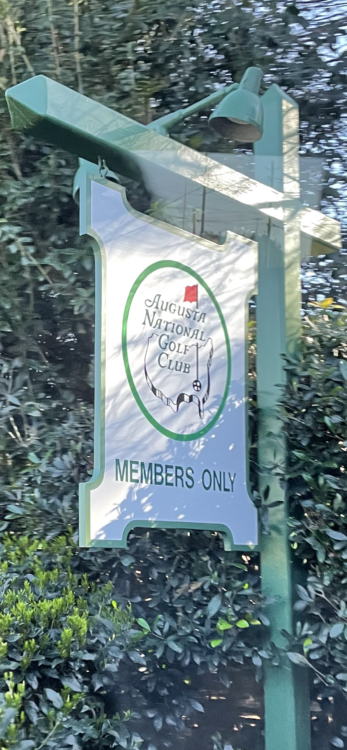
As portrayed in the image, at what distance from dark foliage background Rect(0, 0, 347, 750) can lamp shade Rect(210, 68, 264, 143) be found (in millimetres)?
820

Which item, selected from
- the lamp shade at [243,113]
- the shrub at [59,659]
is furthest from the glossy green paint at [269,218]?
the shrub at [59,659]

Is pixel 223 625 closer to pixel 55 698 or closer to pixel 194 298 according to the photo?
pixel 55 698

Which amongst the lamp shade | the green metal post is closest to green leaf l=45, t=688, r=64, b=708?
the green metal post

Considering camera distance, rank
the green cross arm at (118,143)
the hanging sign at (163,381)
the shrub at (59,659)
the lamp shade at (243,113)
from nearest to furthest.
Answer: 1. the shrub at (59,659)
2. the hanging sign at (163,381)
3. the green cross arm at (118,143)
4. the lamp shade at (243,113)

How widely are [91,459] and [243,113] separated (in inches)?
59.8

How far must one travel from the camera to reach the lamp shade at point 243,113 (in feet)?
9.57

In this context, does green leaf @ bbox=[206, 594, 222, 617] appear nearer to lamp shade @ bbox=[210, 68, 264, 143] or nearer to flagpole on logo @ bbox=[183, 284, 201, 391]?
flagpole on logo @ bbox=[183, 284, 201, 391]

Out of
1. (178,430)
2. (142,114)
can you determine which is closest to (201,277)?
(178,430)

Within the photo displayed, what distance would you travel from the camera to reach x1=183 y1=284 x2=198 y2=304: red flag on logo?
2713 mm

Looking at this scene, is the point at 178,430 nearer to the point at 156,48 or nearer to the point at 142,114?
the point at 142,114

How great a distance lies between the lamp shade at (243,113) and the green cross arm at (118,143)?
155 millimetres

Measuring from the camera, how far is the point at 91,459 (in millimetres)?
3264

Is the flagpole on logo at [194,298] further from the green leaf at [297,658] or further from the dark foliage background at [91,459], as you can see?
the green leaf at [297,658]

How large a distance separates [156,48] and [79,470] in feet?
7.52
